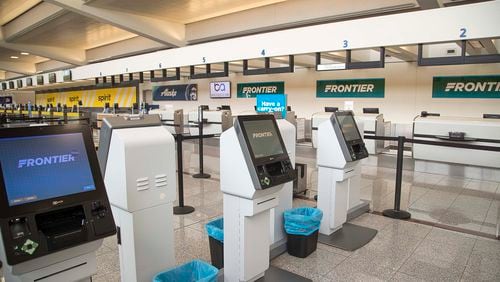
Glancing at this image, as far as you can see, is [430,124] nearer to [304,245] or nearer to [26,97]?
[304,245]

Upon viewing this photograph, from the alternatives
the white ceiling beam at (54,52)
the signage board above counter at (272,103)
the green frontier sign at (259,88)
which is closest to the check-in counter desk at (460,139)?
the signage board above counter at (272,103)

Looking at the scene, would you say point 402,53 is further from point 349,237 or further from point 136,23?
point 136,23

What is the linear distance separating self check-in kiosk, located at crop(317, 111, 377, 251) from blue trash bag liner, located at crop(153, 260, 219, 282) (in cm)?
169

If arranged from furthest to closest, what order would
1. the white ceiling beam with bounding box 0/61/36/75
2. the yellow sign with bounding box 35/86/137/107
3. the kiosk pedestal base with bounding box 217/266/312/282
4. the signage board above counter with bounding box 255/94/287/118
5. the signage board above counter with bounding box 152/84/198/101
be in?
the white ceiling beam with bounding box 0/61/36/75
the yellow sign with bounding box 35/86/137/107
the signage board above counter with bounding box 152/84/198/101
the signage board above counter with bounding box 255/94/287/118
the kiosk pedestal base with bounding box 217/266/312/282

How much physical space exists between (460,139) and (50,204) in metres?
6.18

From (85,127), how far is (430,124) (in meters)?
6.02

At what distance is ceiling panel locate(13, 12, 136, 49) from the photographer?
9.16 metres

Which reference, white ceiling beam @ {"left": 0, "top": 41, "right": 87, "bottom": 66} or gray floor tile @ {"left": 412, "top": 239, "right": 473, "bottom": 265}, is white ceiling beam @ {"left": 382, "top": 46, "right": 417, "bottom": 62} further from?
white ceiling beam @ {"left": 0, "top": 41, "right": 87, "bottom": 66}

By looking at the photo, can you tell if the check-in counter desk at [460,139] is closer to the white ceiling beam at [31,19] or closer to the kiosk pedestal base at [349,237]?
the kiosk pedestal base at [349,237]

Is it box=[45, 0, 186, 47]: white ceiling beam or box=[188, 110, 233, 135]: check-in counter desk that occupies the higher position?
box=[45, 0, 186, 47]: white ceiling beam

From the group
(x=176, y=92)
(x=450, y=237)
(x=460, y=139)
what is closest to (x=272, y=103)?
(x=450, y=237)

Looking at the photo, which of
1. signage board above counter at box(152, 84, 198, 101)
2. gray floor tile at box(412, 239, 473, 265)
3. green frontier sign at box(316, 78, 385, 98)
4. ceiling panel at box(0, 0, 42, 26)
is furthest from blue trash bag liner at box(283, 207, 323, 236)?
signage board above counter at box(152, 84, 198, 101)

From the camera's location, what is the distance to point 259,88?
1186 cm

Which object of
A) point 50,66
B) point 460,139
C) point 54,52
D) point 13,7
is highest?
point 13,7
